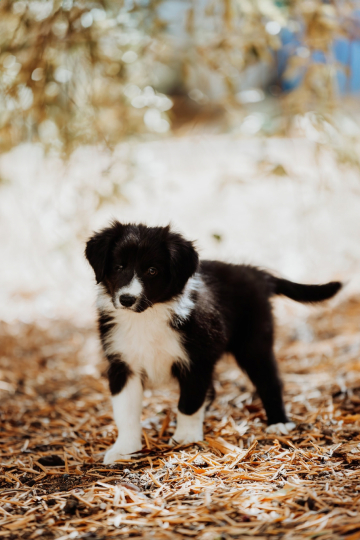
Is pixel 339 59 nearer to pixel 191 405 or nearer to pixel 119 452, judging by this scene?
pixel 191 405

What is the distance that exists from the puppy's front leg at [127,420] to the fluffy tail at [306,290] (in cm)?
134

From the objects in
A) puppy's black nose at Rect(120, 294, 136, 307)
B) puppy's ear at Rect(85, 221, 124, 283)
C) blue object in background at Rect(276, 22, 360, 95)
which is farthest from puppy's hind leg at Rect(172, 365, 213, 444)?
blue object in background at Rect(276, 22, 360, 95)

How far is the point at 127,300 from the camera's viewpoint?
10.9ft

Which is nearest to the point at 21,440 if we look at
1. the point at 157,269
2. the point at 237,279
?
the point at 157,269

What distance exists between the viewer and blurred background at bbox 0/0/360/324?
203 inches

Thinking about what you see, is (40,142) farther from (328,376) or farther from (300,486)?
(300,486)

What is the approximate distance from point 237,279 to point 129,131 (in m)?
3.04

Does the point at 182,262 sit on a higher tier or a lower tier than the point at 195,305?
higher

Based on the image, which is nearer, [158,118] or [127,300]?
[127,300]

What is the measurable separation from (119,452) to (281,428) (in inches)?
42.6

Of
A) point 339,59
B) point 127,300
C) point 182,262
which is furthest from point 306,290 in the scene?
point 339,59

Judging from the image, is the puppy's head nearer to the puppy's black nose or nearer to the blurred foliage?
the puppy's black nose

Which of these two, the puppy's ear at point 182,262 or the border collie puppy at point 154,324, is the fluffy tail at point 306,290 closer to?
the border collie puppy at point 154,324

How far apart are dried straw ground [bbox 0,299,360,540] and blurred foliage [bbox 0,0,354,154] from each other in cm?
228
